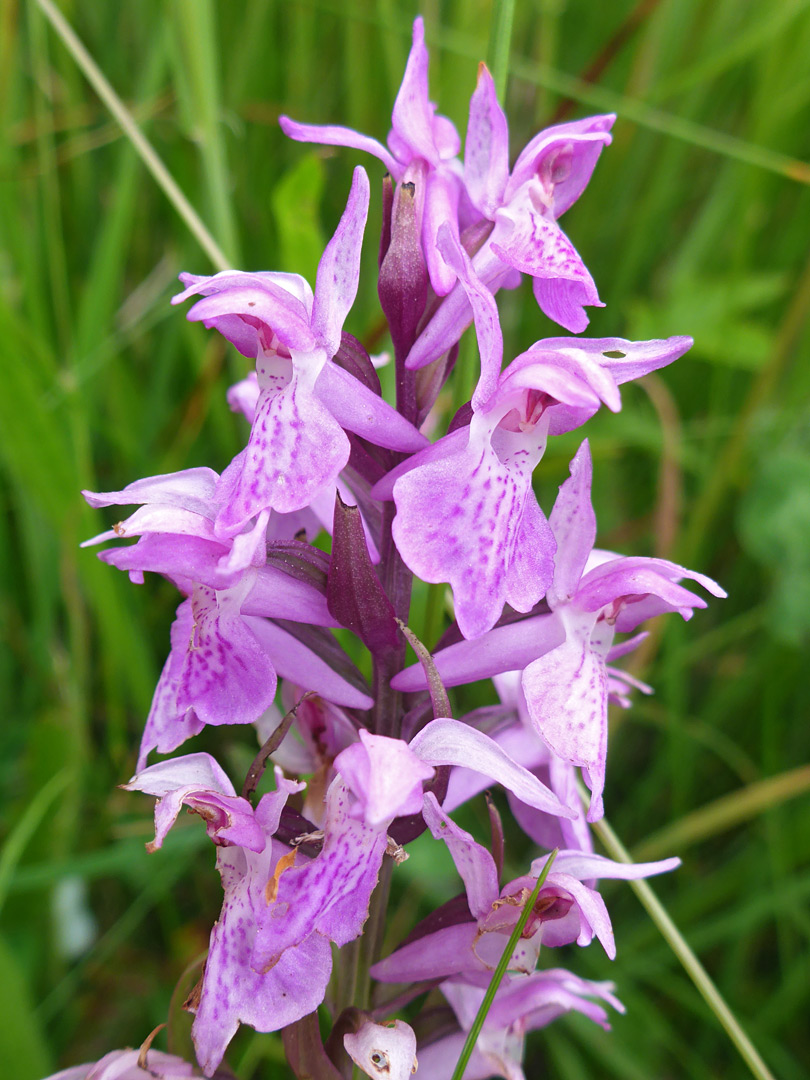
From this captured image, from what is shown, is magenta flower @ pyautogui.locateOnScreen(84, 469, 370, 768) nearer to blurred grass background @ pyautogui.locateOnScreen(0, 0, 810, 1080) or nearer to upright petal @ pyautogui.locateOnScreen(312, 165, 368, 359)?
upright petal @ pyautogui.locateOnScreen(312, 165, 368, 359)

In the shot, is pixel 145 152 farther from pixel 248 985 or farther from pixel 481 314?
pixel 248 985

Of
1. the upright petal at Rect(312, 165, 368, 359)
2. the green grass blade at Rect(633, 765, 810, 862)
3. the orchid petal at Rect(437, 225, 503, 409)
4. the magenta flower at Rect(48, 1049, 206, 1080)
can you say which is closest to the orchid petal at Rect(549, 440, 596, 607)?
the orchid petal at Rect(437, 225, 503, 409)

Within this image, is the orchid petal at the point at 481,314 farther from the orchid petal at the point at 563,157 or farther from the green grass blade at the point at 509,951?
the green grass blade at the point at 509,951

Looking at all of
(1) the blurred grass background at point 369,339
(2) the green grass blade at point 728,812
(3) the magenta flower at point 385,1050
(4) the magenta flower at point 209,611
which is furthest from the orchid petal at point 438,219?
(2) the green grass blade at point 728,812

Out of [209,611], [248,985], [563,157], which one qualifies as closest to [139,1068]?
[248,985]

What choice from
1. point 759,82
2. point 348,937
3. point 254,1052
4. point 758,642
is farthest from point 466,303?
point 759,82

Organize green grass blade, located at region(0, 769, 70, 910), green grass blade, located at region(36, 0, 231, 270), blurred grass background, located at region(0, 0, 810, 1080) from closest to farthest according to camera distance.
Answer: green grass blade, located at region(0, 769, 70, 910) < green grass blade, located at region(36, 0, 231, 270) < blurred grass background, located at region(0, 0, 810, 1080)
